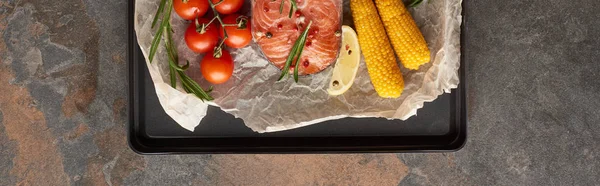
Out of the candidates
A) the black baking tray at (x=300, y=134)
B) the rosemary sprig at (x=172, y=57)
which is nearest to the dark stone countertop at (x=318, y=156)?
the black baking tray at (x=300, y=134)

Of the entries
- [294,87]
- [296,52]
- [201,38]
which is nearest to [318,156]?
[294,87]

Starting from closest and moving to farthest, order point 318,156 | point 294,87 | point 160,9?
1. point 160,9
2. point 294,87
3. point 318,156

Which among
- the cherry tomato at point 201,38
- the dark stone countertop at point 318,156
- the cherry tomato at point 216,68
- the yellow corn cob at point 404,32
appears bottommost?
the dark stone countertop at point 318,156

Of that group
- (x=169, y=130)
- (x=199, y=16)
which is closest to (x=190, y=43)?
(x=199, y=16)

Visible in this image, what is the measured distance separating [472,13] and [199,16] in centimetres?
84

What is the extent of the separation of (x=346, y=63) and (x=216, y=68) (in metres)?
0.37

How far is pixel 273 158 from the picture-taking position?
1.79 meters

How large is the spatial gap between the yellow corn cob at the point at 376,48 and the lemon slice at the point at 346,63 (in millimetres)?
23

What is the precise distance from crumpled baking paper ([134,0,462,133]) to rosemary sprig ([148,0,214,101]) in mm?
42

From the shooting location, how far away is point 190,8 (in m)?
1.55

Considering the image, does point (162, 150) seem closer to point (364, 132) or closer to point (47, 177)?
point (47, 177)

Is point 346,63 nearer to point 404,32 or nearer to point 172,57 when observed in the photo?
point 404,32

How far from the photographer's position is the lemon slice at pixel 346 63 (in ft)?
5.21

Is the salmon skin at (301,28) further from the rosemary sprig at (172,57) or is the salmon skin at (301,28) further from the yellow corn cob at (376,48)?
the rosemary sprig at (172,57)
